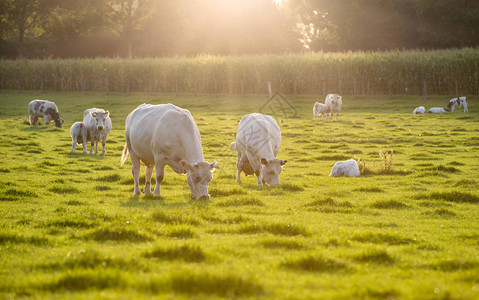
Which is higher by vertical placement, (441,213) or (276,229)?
(276,229)

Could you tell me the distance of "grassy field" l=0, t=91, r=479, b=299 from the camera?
537cm

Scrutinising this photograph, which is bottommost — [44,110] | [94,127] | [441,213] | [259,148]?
[441,213]

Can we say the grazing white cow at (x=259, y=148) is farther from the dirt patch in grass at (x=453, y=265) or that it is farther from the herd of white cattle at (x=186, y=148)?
the dirt patch in grass at (x=453, y=265)

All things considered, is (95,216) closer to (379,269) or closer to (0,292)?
(0,292)

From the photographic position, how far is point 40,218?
9547 millimetres

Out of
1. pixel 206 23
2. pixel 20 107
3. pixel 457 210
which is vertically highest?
pixel 206 23

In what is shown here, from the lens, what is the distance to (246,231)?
27.7ft

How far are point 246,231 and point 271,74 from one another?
47850 millimetres

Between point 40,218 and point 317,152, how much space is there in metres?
15.1

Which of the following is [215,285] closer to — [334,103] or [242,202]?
[242,202]

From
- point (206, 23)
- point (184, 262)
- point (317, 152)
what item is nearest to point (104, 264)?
point (184, 262)

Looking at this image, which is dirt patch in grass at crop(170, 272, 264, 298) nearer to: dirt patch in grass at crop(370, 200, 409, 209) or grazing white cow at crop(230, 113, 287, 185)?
dirt patch in grass at crop(370, 200, 409, 209)

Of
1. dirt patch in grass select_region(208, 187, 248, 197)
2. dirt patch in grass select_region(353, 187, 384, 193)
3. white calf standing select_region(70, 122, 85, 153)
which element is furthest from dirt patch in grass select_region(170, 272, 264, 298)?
white calf standing select_region(70, 122, 85, 153)

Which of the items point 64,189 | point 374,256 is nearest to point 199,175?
point 64,189
